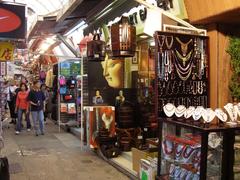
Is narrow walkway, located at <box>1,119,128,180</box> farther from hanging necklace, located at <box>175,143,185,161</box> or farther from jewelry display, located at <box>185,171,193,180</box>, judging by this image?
jewelry display, located at <box>185,171,193,180</box>

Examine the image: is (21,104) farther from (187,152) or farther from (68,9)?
(187,152)

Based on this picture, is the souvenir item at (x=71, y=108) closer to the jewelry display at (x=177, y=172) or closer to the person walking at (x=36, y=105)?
the person walking at (x=36, y=105)

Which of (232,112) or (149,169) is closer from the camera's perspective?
(232,112)

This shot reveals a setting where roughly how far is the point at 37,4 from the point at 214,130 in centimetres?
1809

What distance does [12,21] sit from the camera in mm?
5875

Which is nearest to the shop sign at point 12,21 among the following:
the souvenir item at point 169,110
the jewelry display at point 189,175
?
the souvenir item at point 169,110

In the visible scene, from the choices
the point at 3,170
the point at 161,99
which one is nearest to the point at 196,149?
the point at 161,99

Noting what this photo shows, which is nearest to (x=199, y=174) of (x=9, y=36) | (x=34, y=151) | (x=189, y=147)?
(x=189, y=147)

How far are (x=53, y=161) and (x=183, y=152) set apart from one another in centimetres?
424

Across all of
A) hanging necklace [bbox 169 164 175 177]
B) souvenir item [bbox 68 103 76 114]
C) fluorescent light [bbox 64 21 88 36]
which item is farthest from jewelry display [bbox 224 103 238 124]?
souvenir item [bbox 68 103 76 114]

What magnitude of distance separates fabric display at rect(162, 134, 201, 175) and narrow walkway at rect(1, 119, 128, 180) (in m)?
2.39

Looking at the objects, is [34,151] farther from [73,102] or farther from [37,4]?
[37,4]

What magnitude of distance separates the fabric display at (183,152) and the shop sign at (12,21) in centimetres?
332

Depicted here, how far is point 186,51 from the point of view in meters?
4.01
